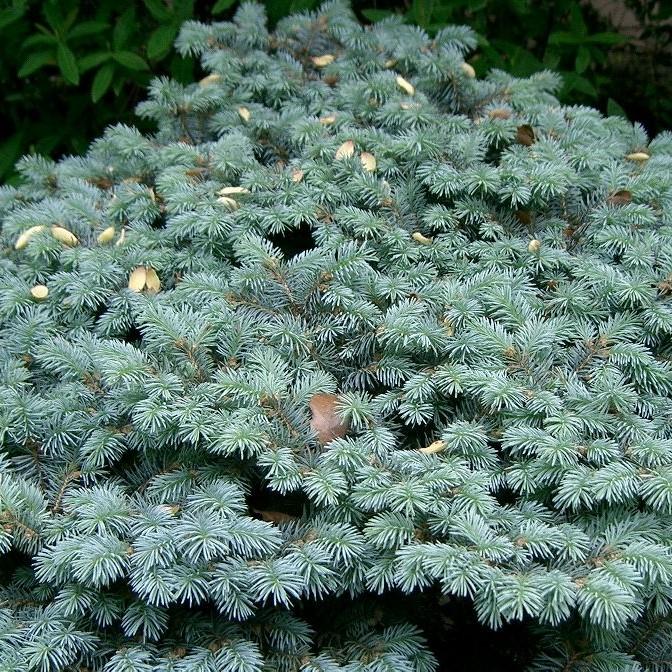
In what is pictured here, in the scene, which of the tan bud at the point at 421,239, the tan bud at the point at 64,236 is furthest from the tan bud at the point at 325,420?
the tan bud at the point at 64,236

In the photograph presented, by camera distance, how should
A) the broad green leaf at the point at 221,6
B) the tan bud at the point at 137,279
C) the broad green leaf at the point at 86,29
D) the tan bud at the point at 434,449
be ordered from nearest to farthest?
the tan bud at the point at 434,449 → the tan bud at the point at 137,279 → the broad green leaf at the point at 221,6 → the broad green leaf at the point at 86,29

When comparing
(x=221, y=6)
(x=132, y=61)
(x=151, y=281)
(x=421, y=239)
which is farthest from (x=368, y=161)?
(x=132, y=61)

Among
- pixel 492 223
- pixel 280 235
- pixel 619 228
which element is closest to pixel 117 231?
pixel 280 235

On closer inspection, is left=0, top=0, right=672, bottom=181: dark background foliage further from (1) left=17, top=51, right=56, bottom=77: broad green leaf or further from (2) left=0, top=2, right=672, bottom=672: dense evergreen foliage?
(2) left=0, top=2, right=672, bottom=672: dense evergreen foliage

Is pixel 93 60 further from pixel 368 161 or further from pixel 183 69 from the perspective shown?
pixel 368 161

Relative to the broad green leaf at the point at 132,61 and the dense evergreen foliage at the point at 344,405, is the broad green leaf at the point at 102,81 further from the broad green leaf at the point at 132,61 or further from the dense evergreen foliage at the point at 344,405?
the dense evergreen foliage at the point at 344,405

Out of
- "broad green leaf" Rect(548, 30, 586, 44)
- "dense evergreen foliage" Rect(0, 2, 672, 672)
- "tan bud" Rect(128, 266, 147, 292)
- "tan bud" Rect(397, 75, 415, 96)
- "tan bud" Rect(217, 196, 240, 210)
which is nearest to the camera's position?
"dense evergreen foliage" Rect(0, 2, 672, 672)

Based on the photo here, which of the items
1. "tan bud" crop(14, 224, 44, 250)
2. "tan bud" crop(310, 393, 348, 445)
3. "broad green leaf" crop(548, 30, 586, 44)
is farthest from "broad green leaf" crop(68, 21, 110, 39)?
"tan bud" crop(310, 393, 348, 445)
